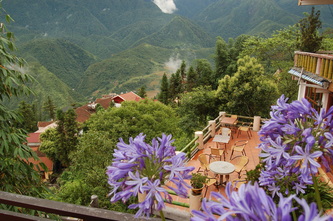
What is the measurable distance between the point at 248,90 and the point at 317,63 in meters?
8.87

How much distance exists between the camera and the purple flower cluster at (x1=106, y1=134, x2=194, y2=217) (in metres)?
1.14

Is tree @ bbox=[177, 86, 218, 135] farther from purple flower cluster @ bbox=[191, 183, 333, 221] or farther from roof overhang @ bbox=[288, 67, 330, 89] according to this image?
purple flower cluster @ bbox=[191, 183, 333, 221]

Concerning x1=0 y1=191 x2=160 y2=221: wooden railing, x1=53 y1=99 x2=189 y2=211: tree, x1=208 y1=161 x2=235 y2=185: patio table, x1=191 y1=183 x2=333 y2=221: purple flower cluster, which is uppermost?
x1=191 y1=183 x2=333 y2=221: purple flower cluster

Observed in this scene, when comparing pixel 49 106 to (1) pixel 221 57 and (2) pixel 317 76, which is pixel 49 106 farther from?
(2) pixel 317 76

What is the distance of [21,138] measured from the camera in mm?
2754

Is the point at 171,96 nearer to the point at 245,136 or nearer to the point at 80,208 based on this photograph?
the point at 245,136

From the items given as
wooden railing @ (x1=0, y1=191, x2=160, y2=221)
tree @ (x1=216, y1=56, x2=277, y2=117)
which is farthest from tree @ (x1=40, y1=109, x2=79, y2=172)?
wooden railing @ (x1=0, y1=191, x2=160, y2=221)

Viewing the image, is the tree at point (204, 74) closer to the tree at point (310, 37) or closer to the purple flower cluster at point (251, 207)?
the tree at point (310, 37)

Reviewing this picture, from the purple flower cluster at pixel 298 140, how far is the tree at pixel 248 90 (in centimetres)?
1532

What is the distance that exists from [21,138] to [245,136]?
10.7 metres

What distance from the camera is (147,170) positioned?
4.01ft

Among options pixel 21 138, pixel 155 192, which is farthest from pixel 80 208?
pixel 21 138

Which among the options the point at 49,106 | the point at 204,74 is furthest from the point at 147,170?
the point at 49,106

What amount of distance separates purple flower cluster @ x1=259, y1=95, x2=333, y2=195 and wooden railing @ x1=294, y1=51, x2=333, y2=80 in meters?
5.97
